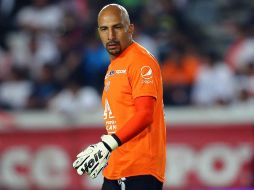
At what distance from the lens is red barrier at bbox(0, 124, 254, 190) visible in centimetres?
1045

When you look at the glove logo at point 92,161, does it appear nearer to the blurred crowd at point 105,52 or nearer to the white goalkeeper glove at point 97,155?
the white goalkeeper glove at point 97,155

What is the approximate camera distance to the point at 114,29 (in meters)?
5.17

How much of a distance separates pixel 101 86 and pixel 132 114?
6565mm

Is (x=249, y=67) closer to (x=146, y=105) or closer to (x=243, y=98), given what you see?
(x=243, y=98)

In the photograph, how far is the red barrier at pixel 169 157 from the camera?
1045 cm

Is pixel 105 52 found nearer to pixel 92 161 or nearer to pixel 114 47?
pixel 114 47

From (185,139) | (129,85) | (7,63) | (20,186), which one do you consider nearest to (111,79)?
(129,85)

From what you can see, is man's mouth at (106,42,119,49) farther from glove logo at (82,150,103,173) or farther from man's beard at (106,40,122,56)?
glove logo at (82,150,103,173)

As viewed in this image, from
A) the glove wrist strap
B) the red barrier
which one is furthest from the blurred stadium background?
the glove wrist strap

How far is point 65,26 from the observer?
1302 centimetres

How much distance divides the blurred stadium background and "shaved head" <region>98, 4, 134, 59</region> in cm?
538

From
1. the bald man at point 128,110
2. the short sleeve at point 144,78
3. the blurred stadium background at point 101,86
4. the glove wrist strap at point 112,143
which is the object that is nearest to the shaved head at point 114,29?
the bald man at point 128,110

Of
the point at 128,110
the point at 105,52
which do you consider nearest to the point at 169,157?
the point at 105,52

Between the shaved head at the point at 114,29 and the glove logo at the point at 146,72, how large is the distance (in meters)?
0.26
